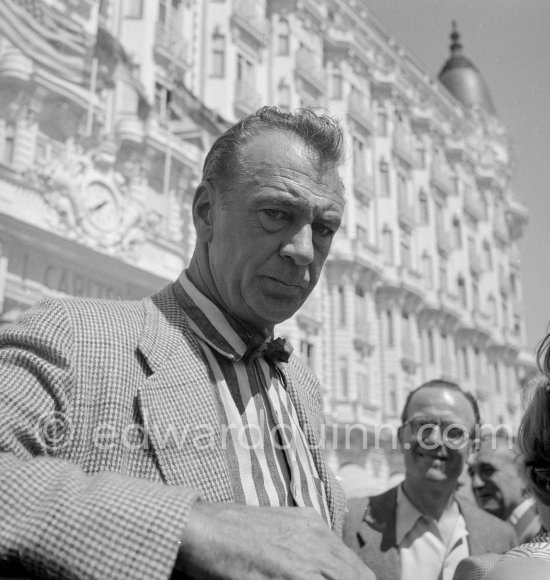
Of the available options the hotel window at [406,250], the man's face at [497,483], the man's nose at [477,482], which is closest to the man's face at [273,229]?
the man's face at [497,483]

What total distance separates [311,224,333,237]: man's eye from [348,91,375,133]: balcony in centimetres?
2309

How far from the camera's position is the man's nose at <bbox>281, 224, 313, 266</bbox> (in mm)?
1718

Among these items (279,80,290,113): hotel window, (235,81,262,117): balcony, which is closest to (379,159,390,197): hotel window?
(279,80,290,113): hotel window

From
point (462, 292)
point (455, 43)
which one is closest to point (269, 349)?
point (462, 292)

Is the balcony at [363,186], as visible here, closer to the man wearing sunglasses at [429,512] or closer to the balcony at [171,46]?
the balcony at [171,46]

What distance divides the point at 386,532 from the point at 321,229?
208 cm

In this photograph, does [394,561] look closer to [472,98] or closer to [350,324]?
[350,324]

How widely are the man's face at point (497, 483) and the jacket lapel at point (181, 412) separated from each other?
3.72 m

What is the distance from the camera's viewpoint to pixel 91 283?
14094 millimetres

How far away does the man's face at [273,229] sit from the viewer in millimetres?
1719

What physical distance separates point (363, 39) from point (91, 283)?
1641 cm

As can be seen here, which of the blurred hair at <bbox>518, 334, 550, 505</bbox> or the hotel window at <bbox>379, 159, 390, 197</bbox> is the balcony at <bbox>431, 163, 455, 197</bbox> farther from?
the blurred hair at <bbox>518, 334, 550, 505</bbox>

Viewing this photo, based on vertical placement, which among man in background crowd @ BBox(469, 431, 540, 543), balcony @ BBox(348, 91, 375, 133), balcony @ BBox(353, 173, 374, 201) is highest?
balcony @ BBox(348, 91, 375, 133)

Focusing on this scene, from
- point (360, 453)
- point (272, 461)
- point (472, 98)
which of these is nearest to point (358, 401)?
point (360, 453)
